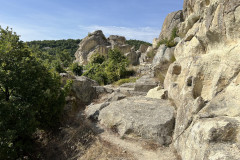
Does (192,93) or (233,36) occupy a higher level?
(233,36)

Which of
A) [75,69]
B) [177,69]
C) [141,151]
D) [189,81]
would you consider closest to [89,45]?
[75,69]

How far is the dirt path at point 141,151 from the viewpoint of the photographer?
5.87 m

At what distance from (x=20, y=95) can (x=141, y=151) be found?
17.3 ft

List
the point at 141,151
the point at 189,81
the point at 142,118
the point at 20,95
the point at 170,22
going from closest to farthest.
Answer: the point at 141,151
the point at 189,81
the point at 20,95
the point at 142,118
the point at 170,22

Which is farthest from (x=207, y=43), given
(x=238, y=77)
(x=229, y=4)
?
(x=238, y=77)

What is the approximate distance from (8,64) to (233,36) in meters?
8.19

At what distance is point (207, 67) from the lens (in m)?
6.34

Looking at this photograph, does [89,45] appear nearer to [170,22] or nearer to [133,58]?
[133,58]

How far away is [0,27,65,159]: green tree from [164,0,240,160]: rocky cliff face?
223 inches

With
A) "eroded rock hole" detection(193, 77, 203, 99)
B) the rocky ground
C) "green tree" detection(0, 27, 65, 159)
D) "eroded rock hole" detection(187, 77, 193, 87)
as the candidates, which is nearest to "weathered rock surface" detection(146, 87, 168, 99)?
the rocky ground

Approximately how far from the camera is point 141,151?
629 centimetres

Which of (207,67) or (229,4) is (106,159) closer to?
(207,67)

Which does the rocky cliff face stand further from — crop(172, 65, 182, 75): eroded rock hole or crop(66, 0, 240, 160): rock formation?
crop(172, 65, 182, 75): eroded rock hole

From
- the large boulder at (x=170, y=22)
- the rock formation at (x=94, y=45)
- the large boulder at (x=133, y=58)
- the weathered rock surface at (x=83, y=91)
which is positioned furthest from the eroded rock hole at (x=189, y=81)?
the rock formation at (x=94, y=45)
